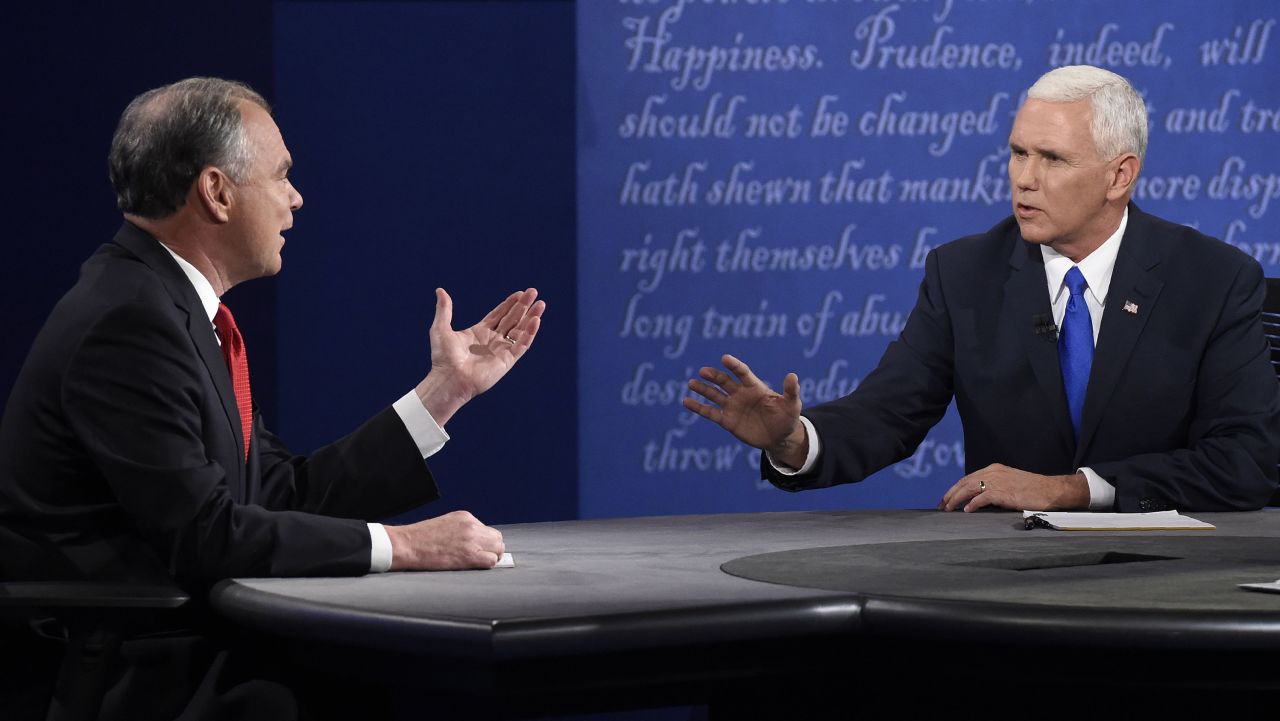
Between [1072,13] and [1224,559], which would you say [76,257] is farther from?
[1224,559]

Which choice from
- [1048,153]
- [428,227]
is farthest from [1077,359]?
[428,227]

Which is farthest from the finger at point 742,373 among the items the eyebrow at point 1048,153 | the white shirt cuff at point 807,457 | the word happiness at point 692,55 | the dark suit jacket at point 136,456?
the word happiness at point 692,55

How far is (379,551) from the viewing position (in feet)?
6.12

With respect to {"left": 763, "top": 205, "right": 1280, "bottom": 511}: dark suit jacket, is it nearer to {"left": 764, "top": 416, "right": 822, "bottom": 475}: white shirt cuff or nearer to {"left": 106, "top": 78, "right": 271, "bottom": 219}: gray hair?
{"left": 764, "top": 416, "right": 822, "bottom": 475}: white shirt cuff

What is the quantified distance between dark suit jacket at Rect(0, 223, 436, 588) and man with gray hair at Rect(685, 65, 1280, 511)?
3.27ft

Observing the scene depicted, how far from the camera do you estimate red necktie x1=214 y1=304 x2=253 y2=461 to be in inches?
85.8

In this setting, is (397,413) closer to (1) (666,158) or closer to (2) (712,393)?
(2) (712,393)

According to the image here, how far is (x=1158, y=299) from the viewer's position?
2.95 metres

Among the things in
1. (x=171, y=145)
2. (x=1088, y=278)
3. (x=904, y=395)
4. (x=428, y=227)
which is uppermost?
(x=428, y=227)

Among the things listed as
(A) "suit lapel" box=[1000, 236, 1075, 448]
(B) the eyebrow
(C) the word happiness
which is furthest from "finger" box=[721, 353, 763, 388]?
(C) the word happiness

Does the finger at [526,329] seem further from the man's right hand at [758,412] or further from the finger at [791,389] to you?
the finger at [791,389]

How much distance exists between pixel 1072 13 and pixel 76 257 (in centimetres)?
284

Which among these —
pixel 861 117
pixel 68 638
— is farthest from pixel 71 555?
pixel 861 117

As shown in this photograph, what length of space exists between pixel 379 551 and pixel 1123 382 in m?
1.61
